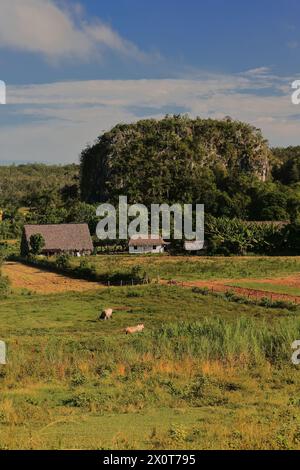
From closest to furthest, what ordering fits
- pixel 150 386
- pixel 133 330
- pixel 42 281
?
pixel 150 386 → pixel 133 330 → pixel 42 281

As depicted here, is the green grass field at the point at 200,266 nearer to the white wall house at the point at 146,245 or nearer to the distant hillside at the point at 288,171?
the white wall house at the point at 146,245

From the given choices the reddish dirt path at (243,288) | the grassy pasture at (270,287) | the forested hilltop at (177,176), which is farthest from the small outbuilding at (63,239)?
the grassy pasture at (270,287)

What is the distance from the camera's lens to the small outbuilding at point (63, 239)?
5672cm

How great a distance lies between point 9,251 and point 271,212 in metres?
31.6

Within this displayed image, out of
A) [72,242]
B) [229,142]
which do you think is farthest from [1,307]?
[229,142]

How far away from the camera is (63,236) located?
57.5m

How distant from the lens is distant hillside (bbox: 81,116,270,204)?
9175 centimetres

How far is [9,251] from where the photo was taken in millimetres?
62469

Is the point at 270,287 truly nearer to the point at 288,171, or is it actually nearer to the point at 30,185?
the point at 288,171

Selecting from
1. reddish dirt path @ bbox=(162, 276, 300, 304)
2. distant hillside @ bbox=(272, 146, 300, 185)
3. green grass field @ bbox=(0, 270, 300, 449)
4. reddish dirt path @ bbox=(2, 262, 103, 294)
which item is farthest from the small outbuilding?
distant hillside @ bbox=(272, 146, 300, 185)

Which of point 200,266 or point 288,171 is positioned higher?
point 288,171

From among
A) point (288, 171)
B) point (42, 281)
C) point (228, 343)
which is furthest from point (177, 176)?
point (228, 343)

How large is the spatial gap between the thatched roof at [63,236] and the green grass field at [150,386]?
32.6 metres

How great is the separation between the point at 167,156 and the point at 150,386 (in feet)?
285
